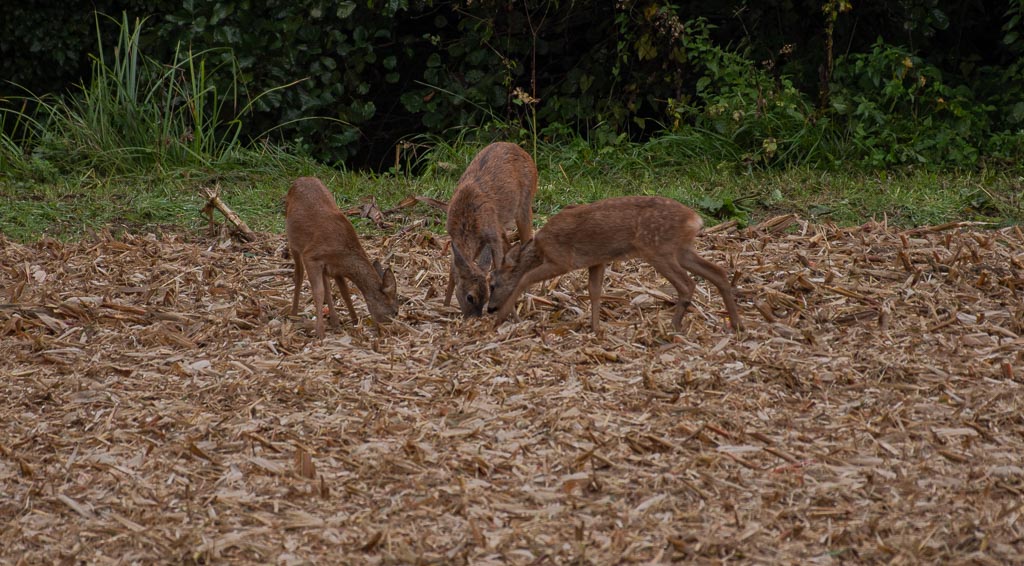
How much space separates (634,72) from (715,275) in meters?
6.10

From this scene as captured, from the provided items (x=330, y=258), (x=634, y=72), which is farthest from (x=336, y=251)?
(x=634, y=72)

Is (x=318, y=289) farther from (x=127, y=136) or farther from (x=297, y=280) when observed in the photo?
(x=127, y=136)

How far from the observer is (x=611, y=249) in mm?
6379

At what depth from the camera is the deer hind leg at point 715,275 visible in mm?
6090

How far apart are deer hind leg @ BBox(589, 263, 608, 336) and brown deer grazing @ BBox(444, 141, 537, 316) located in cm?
62

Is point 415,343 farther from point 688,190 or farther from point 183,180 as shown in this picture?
point 183,180

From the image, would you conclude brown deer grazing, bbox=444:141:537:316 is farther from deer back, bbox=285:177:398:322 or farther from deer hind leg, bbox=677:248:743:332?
deer hind leg, bbox=677:248:743:332

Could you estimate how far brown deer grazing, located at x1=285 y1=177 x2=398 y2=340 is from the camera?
648 cm

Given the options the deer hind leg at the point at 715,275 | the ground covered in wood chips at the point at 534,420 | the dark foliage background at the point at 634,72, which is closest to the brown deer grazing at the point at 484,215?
the ground covered in wood chips at the point at 534,420

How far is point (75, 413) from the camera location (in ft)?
17.1

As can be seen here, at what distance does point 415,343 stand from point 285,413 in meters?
1.10

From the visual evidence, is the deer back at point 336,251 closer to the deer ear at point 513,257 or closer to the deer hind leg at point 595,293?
the deer ear at point 513,257

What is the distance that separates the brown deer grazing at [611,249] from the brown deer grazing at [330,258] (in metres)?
0.61

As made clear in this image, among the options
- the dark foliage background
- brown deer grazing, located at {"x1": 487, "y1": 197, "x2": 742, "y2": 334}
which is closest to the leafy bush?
the dark foliage background
